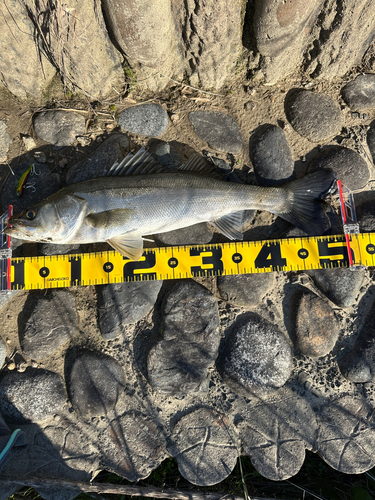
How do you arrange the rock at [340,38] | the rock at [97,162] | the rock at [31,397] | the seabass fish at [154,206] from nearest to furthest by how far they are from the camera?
the seabass fish at [154,206]
the rock at [340,38]
the rock at [31,397]
the rock at [97,162]

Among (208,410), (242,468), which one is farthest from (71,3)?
(242,468)

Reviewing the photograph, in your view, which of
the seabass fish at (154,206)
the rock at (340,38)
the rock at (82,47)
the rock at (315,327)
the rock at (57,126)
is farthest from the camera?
the rock at (57,126)

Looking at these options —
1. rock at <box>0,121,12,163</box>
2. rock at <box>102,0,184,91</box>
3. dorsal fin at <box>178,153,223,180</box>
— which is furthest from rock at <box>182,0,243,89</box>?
rock at <box>0,121,12,163</box>

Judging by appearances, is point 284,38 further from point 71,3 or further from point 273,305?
point 273,305

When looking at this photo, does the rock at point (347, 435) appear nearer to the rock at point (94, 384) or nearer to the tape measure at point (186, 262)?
the tape measure at point (186, 262)

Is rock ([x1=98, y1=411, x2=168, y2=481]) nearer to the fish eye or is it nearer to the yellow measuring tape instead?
the yellow measuring tape

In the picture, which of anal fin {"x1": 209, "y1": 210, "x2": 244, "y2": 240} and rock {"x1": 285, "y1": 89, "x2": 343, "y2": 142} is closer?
anal fin {"x1": 209, "y1": 210, "x2": 244, "y2": 240}

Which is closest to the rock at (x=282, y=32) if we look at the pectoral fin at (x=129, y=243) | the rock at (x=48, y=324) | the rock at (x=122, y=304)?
the pectoral fin at (x=129, y=243)
